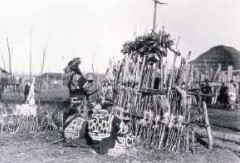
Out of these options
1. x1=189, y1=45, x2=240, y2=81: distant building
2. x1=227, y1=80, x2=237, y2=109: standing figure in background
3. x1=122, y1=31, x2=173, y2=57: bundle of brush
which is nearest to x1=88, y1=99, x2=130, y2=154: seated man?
x1=122, y1=31, x2=173, y2=57: bundle of brush

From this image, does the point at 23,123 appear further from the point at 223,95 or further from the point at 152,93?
the point at 223,95

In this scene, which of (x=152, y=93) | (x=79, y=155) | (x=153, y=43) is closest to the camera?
(x=79, y=155)

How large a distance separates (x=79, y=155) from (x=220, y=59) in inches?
882

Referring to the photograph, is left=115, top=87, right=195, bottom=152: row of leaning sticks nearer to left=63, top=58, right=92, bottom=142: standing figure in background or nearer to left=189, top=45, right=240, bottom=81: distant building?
left=63, top=58, right=92, bottom=142: standing figure in background

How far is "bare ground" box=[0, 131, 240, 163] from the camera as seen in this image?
675 centimetres

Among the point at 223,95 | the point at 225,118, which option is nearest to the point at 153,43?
the point at 225,118

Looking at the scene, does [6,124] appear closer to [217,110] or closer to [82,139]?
[82,139]

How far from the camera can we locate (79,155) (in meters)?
7.05

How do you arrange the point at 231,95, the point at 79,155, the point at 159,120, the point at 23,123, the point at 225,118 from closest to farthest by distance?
the point at 79,155, the point at 159,120, the point at 23,123, the point at 225,118, the point at 231,95

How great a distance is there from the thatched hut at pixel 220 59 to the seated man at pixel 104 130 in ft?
63.5

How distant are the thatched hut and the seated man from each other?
19370 mm

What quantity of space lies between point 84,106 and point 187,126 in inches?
98.0

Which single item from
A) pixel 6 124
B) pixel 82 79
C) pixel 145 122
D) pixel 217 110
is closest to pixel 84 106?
pixel 82 79

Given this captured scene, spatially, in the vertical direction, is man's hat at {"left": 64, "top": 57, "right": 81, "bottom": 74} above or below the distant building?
below
